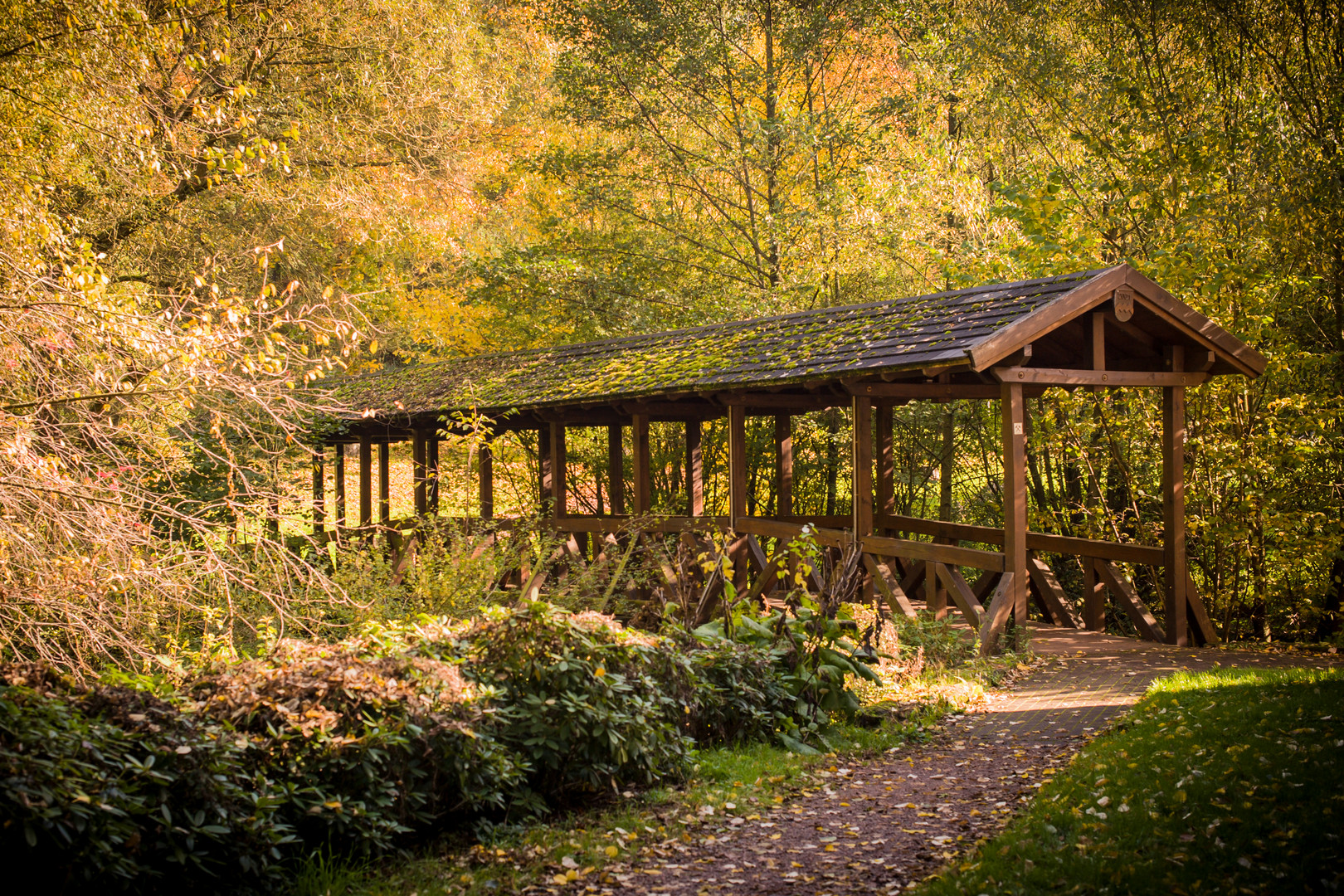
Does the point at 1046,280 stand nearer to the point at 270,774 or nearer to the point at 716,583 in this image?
the point at 716,583

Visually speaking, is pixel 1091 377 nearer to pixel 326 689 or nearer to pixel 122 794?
pixel 326 689

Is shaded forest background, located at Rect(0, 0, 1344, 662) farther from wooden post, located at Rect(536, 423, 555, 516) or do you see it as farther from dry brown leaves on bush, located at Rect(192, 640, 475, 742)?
wooden post, located at Rect(536, 423, 555, 516)

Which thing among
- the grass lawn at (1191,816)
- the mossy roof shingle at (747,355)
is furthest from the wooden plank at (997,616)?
the grass lawn at (1191,816)

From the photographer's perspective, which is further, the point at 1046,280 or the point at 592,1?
the point at 592,1

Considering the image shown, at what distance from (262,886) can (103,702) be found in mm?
945

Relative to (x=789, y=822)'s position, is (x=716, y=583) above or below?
above

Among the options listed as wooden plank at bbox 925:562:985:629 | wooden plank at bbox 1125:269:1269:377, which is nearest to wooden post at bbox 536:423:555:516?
wooden plank at bbox 925:562:985:629

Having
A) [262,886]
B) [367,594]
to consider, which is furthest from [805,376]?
[262,886]

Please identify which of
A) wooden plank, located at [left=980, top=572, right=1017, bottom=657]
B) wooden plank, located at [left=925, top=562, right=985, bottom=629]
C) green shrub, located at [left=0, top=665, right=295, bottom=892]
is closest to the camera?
green shrub, located at [left=0, top=665, right=295, bottom=892]

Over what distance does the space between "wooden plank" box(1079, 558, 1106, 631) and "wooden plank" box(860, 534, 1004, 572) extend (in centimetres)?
199

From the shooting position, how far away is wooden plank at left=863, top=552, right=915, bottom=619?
8352mm

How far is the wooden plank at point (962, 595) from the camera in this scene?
314 inches

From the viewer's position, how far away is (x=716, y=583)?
7.24 metres

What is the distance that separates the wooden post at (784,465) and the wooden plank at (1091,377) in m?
3.37
